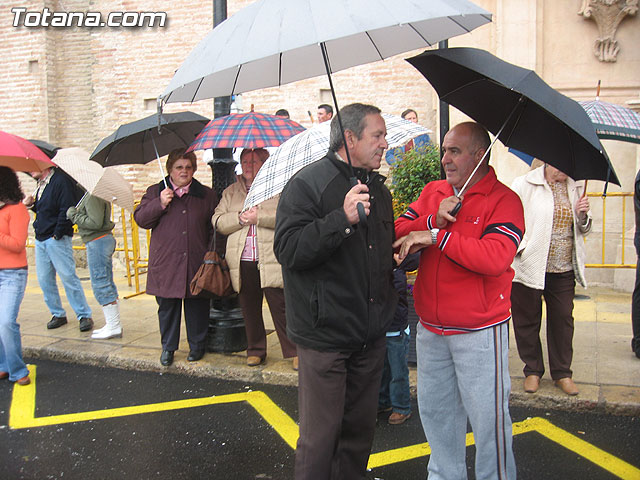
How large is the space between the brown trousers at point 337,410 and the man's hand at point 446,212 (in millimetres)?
683

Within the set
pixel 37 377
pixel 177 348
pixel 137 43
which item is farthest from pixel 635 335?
pixel 137 43

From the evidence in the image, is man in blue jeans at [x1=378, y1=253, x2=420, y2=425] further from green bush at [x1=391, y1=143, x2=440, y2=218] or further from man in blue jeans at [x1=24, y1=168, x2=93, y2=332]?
man in blue jeans at [x1=24, y1=168, x2=93, y2=332]

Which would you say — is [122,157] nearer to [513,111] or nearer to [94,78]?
[513,111]

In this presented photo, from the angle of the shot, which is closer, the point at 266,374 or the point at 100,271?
the point at 266,374

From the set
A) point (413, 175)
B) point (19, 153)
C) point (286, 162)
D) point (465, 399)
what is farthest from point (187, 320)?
point (413, 175)

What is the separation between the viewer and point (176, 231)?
221 inches

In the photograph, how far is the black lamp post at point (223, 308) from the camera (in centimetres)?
601

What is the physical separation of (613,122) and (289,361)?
3.33m

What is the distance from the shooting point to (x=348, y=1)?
2.54 m

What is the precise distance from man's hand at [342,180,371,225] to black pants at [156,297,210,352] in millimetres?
3325

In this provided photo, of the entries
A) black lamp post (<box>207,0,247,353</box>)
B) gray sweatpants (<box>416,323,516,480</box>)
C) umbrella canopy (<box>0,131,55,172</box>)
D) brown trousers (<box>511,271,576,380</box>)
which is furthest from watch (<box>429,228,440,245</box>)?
umbrella canopy (<box>0,131,55,172</box>)

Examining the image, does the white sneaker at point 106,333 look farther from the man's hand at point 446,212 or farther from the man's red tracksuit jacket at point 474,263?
the man's hand at point 446,212

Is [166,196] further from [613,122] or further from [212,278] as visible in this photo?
[613,122]

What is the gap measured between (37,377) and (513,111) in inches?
194
